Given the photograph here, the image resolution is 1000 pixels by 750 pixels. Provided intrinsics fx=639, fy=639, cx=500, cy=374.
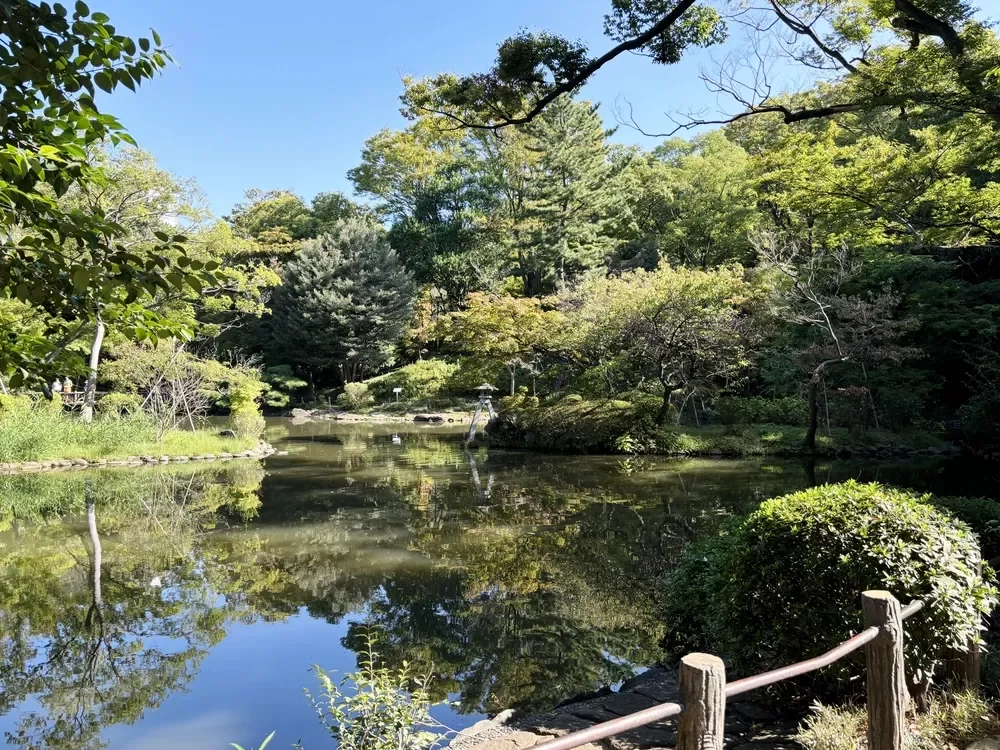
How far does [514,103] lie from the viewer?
6.87 meters

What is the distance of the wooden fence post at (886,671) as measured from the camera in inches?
88.3

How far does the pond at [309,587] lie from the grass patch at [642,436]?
210 centimetres

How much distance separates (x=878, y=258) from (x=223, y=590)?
51.0 ft

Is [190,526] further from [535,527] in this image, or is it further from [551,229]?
[551,229]

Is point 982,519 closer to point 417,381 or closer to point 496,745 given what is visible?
point 496,745

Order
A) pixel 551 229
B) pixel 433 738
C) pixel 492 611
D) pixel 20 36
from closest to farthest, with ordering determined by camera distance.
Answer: pixel 20 36 → pixel 433 738 → pixel 492 611 → pixel 551 229

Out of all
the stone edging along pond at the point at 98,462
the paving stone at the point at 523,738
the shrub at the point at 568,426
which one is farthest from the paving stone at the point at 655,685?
the stone edging along pond at the point at 98,462

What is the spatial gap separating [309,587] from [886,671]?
493cm

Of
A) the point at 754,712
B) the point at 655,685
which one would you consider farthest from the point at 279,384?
the point at 754,712

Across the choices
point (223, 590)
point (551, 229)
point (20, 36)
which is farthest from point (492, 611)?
point (551, 229)

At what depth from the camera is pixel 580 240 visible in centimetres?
2764

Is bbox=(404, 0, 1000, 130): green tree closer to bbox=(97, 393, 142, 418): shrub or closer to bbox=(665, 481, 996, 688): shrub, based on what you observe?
bbox=(665, 481, 996, 688): shrub

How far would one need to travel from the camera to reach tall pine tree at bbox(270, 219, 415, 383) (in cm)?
2747

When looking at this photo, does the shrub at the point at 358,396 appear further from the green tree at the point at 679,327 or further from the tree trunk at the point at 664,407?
the tree trunk at the point at 664,407
